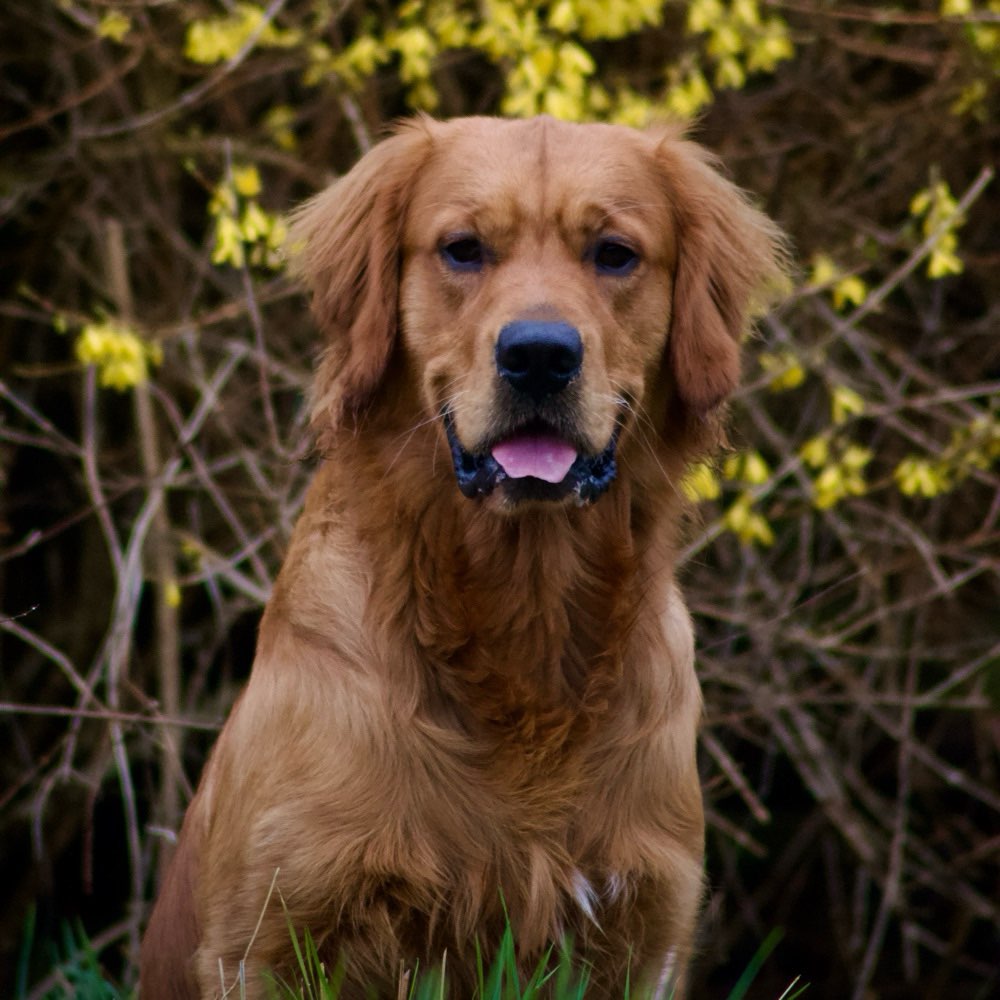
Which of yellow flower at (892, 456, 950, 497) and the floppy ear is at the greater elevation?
the floppy ear

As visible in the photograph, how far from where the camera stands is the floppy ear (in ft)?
10.5

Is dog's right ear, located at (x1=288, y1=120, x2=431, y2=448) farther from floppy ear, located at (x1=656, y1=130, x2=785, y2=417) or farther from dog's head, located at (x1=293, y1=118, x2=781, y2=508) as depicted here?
floppy ear, located at (x1=656, y1=130, x2=785, y2=417)

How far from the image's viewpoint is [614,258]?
313cm

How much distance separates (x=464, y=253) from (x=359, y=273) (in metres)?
0.26

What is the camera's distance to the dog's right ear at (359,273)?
3117mm

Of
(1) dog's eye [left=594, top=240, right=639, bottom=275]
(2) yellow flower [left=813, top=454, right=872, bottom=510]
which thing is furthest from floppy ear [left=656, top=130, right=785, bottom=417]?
(2) yellow flower [left=813, top=454, right=872, bottom=510]

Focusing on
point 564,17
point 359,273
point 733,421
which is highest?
point 564,17

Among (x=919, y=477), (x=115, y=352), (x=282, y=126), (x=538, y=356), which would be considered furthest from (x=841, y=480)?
(x=282, y=126)

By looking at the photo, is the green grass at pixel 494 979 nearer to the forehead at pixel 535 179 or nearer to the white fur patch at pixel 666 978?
the white fur patch at pixel 666 978

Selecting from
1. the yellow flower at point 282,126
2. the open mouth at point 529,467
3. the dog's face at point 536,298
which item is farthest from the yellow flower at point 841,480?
the yellow flower at point 282,126

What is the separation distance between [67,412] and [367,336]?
379 cm

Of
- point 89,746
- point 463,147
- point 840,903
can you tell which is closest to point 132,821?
point 89,746

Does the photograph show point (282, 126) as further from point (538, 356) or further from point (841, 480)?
point (538, 356)

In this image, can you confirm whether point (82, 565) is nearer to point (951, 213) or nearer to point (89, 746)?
point (89, 746)
